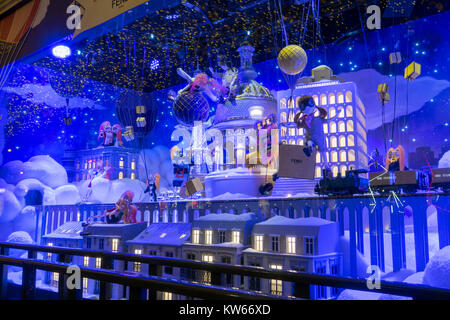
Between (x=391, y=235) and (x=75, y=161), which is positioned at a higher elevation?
(x=75, y=161)

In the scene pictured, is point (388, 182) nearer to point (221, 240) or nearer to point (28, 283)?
point (221, 240)

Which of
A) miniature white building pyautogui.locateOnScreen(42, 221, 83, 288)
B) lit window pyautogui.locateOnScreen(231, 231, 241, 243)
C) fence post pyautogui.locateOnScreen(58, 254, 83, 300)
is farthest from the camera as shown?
miniature white building pyautogui.locateOnScreen(42, 221, 83, 288)

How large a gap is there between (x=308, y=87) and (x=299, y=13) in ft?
2.55

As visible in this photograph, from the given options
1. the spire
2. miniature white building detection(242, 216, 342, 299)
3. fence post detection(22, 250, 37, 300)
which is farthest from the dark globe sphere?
fence post detection(22, 250, 37, 300)

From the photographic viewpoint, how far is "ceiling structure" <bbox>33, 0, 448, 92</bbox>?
3350 millimetres

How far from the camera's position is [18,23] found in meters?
3.01

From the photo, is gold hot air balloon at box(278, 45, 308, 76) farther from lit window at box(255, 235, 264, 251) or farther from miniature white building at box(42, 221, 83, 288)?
miniature white building at box(42, 221, 83, 288)

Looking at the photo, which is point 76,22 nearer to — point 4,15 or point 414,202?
point 4,15

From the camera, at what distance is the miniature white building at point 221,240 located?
242 centimetres

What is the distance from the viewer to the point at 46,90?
4.97 m

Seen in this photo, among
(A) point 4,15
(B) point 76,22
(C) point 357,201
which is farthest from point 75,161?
(C) point 357,201

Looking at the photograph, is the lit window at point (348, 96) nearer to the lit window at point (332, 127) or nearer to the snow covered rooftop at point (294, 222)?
the lit window at point (332, 127)

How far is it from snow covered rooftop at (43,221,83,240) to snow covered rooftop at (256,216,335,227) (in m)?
2.00

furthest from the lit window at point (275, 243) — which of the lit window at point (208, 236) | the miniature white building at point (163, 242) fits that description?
the miniature white building at point (163, 242)
